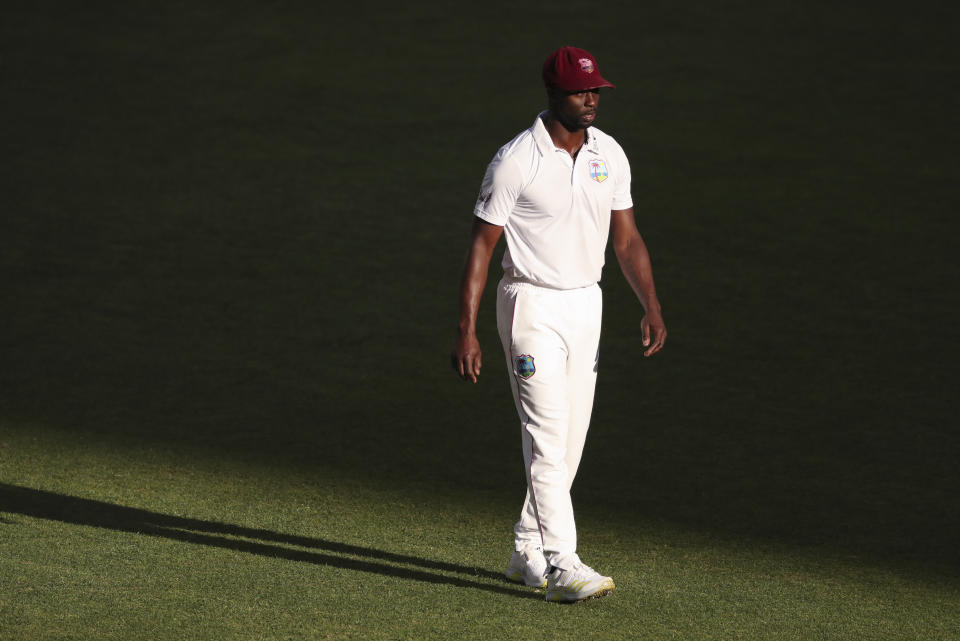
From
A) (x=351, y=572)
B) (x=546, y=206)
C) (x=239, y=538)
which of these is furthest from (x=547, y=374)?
(x=239, y=538)

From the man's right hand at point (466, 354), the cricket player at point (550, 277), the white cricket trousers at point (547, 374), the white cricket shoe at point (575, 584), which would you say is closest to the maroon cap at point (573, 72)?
the cricket player at point (550, 277)

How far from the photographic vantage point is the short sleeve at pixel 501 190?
503 centimetres

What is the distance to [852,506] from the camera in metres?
6.65

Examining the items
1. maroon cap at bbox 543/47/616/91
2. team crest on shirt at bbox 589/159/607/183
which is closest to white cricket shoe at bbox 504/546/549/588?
team crest on shirt at bbox 589/159/607/183

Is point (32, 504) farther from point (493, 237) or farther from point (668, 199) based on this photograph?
point (668, 199)

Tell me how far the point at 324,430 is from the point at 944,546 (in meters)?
3.31

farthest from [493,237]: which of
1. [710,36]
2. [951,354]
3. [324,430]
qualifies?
[710,36]

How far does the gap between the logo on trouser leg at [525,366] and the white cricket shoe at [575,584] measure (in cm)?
70

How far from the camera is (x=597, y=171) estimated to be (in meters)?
5.16

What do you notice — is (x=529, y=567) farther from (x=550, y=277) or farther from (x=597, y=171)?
(x=597, y=171)

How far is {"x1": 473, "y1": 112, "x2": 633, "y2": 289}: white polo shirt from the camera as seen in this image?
505cm

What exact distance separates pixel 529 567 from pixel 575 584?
0.29 m

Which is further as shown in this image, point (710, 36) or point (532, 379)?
point (710, 36)

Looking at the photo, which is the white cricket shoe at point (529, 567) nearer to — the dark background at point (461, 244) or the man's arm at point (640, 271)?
the man's arm at point (640, 271)
